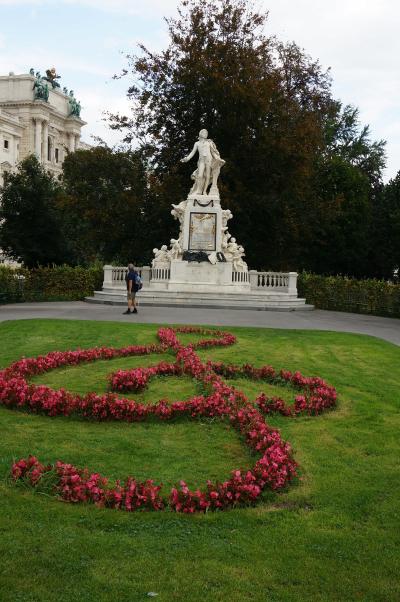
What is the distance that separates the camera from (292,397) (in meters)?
8.69

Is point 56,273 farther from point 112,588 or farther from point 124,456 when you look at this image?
point 112,588

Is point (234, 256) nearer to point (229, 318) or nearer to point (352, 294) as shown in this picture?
point (352, 294)

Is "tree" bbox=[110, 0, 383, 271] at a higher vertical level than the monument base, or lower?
higher

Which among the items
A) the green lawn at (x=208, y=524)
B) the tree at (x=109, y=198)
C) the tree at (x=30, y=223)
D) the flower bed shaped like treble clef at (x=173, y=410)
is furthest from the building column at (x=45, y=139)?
the green lawn at (x=208, y=524)

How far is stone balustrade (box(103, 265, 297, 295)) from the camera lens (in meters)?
28.5

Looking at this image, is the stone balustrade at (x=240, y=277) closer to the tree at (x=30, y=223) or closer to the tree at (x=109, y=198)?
the tree at (x=109, y=198)

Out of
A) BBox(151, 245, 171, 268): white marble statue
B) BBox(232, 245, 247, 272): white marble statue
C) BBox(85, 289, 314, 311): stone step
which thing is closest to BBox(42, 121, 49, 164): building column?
BBox(151, 245, 171, 268): white marble statue

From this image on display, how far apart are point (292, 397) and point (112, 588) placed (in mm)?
5356

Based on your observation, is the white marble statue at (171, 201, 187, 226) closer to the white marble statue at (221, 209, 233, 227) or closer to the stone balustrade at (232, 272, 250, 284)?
the white marble statue at (221, 209, 233, 227)

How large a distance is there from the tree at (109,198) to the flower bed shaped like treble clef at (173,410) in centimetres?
2458

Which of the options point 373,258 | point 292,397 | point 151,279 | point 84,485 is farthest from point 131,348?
point 373,258

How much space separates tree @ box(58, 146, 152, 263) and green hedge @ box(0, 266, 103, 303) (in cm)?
742

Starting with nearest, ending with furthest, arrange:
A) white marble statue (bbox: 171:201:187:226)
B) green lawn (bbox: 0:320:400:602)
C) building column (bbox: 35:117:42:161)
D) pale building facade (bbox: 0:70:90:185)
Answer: green lawn (bbox: 0:320:400:602) → white marble statue (bbox: 171:201:187:226) → pale building facade (bbox: 0:70:90:185) → building column (bbox: 35:117:42:161)

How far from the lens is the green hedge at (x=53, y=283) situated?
91.3 feet
